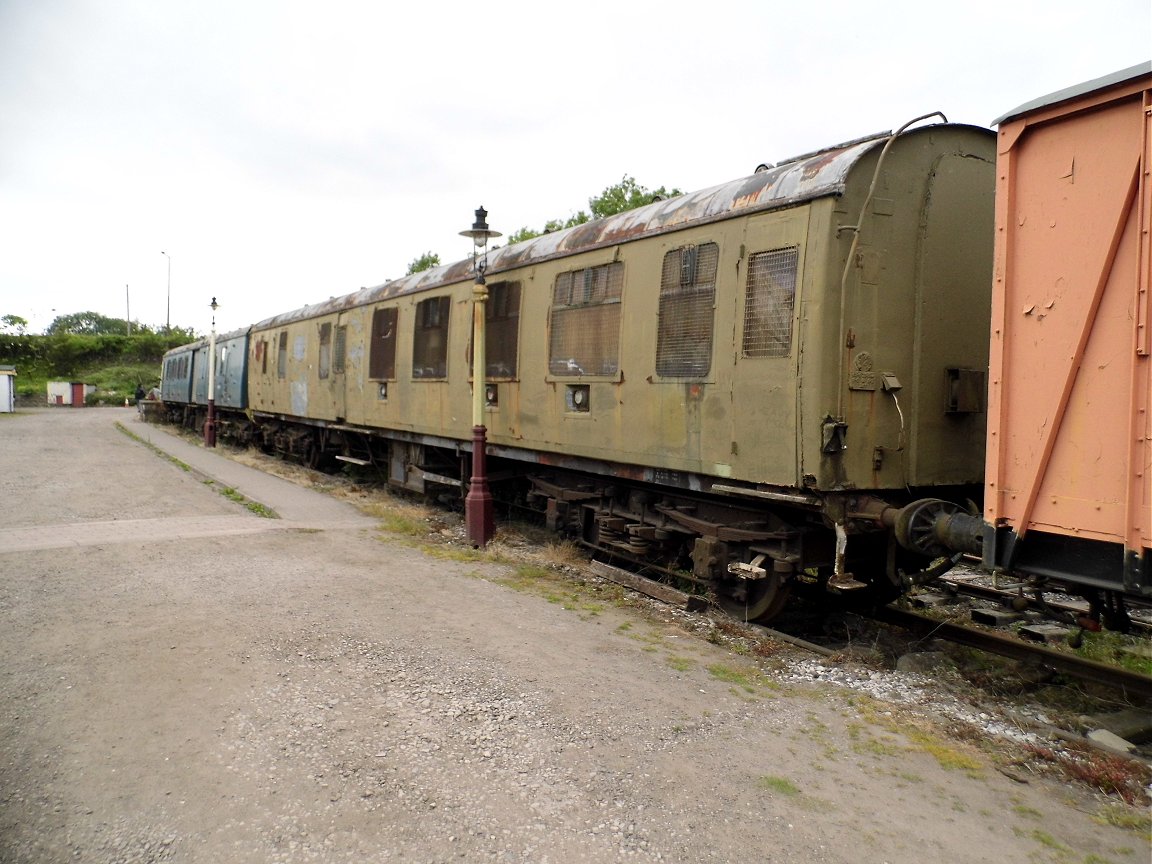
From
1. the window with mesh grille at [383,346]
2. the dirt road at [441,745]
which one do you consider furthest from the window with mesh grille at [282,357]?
the dirt road at [441,745]

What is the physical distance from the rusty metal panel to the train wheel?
226 centimetres

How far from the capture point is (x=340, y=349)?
14.7 meters

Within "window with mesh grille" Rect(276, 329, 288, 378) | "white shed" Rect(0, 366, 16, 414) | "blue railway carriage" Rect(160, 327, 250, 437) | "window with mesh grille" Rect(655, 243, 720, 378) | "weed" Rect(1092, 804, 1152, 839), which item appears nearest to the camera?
"weed" Rect(1092, 804, 1152, 839)

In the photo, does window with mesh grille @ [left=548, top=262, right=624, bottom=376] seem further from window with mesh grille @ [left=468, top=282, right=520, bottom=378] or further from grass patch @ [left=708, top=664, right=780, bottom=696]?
grass patch @ [left=708, top=664, right=780, bottom=696]

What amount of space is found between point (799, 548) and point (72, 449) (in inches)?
791

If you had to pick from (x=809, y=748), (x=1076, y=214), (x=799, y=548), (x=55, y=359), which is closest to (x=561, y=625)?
(x=799, y=548)

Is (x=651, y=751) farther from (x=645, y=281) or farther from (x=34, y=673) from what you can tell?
(x=645, y=281)

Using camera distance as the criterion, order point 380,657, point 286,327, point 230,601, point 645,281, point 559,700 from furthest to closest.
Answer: point 286,327, point 645,281, point 230,601, point 380,657, point 559,700

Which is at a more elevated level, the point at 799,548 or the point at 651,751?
the point at 799,548

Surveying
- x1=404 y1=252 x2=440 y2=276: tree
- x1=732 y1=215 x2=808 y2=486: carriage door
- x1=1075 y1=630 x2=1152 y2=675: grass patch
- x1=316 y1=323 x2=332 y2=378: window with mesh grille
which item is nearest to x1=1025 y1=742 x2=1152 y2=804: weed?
x1=1075 y1=630 x2=1152 y2=675: grass patch

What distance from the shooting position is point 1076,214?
A: 154 inches

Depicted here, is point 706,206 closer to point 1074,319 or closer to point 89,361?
point 1074,319

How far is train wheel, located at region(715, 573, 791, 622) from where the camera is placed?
20.6 feet

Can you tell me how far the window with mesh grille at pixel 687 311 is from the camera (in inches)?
259
